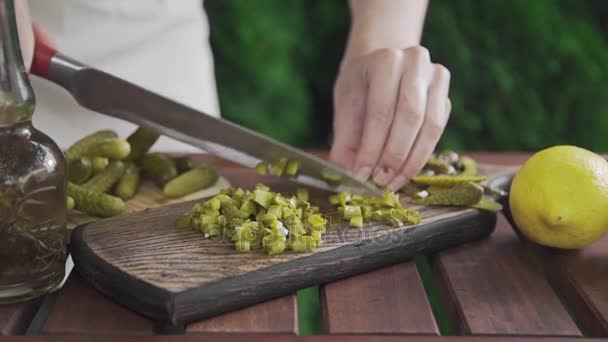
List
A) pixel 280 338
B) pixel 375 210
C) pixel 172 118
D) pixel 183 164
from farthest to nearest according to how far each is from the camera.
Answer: pixel 183 164
pixel 172 118
pixel 375 210
pixel 280 338

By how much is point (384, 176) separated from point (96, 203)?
0.58 m

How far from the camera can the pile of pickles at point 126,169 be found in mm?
1620

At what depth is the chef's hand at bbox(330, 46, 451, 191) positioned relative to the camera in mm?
1575

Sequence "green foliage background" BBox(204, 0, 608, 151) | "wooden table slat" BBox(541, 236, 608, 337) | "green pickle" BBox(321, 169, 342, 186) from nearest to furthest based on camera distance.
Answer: "wooden table slat" BBox(541, 236, 608, 337), "green pickle" BBox(321, 169, 342, 186), "green foliage background" BBox(204, 0, 608, 151)

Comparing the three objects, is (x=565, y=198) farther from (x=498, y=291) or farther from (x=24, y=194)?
(x=24, y=194)

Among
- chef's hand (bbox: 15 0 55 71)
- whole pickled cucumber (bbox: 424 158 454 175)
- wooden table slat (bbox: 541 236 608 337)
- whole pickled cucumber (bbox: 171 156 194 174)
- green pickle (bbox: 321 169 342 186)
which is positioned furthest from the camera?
whole pickled cucumber (bbox: 171 156 194 174)

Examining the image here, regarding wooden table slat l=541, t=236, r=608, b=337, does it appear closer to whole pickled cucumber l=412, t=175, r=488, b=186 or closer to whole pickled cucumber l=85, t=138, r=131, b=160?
whole pickled cucumber l=412, t=175, r=488, b=186

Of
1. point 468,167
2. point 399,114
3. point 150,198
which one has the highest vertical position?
point 399,114

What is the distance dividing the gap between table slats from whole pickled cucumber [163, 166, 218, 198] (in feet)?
1.57

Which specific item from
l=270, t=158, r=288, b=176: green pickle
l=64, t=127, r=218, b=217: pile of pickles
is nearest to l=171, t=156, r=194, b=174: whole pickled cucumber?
l=64, t=127, r=218, b=217: pile of pickles

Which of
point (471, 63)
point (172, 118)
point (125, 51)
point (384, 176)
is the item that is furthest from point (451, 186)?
point (471, 63)

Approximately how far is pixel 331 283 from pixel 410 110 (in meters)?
0.47

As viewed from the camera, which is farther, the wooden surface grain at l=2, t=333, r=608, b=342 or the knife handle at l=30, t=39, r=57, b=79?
the knife handle at l=30, t=39, r=57, b=79

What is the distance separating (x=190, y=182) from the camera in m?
1.66
